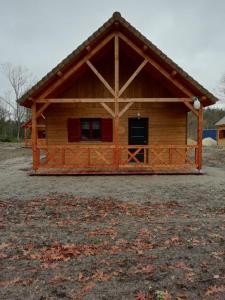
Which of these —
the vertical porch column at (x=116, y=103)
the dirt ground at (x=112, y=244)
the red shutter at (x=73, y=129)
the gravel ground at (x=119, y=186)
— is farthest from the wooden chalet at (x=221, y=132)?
the dirt ground at (x=112, y=244)

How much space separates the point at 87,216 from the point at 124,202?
4.69 ft

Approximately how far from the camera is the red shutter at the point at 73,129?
14625mm

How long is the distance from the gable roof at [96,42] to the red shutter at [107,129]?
3.36 metres

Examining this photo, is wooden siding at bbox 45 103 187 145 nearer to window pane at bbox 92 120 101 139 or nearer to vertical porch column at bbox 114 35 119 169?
window pane at bbox 92 120 101 139

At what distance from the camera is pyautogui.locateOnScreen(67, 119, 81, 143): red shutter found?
48.0 ft

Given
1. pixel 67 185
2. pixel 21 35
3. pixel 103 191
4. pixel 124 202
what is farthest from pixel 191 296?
pixel 21 35

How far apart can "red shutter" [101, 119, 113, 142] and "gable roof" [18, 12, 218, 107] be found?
336 centimetres

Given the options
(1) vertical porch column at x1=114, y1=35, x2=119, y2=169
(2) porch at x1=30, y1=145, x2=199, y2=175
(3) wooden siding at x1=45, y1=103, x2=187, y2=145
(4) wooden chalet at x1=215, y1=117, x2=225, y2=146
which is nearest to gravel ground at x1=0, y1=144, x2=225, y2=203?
(2) porch at x1=30, y1=145, x2=199, y2=175

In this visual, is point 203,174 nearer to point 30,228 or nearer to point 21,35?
point 30,228

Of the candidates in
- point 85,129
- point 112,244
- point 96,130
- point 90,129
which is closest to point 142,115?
point 96,130

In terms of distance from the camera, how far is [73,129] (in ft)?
48.1

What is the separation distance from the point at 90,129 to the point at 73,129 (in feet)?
2.61

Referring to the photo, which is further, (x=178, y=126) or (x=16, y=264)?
(x=178, y=126)

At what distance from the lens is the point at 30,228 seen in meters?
5.82
